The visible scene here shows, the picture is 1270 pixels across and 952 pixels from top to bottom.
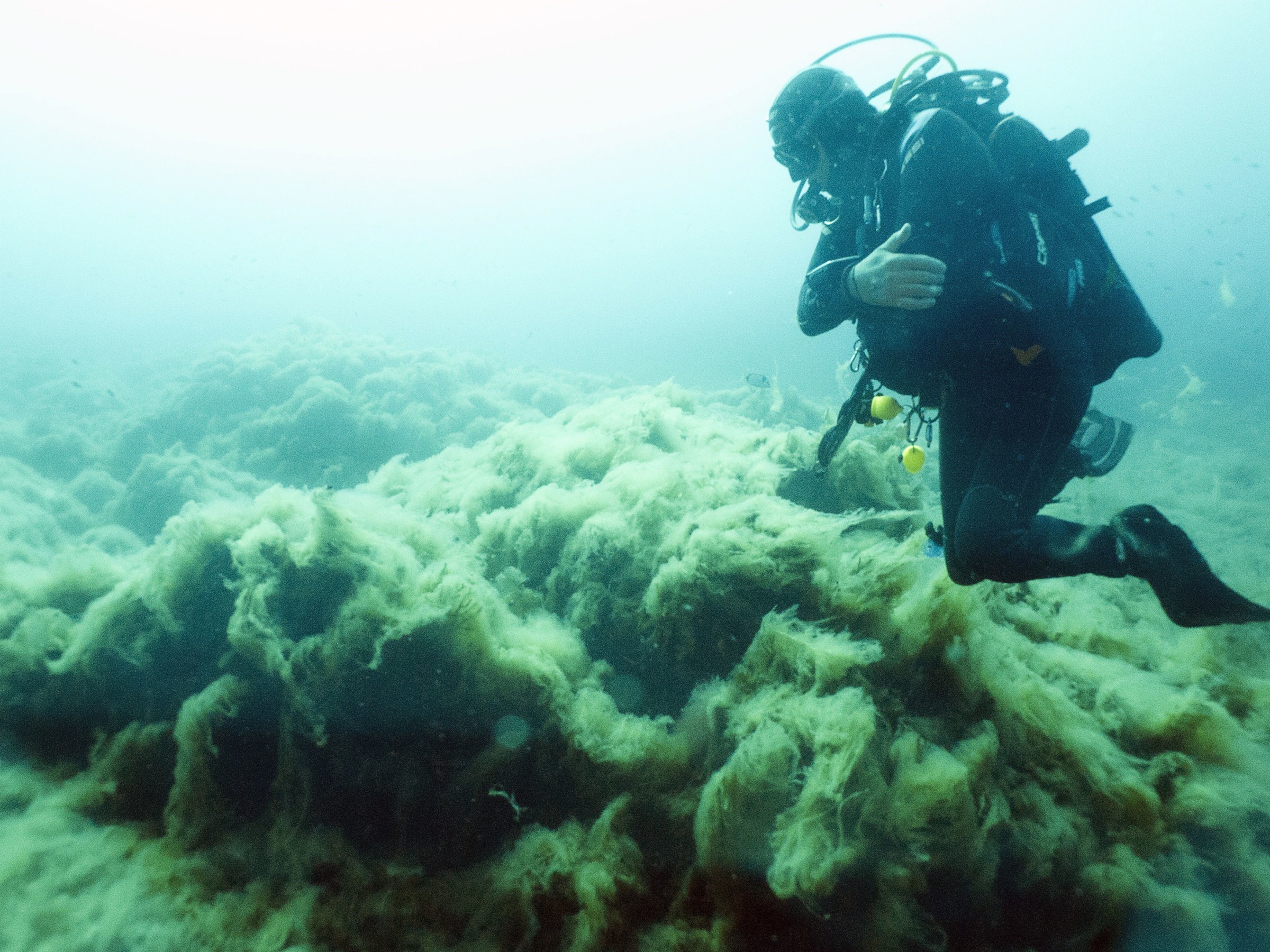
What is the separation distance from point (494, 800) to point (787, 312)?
259 ft

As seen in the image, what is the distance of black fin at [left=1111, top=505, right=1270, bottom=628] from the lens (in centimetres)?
153

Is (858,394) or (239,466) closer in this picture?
(858,394)

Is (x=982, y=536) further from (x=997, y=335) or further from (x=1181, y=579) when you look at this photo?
(x=997, y=335)

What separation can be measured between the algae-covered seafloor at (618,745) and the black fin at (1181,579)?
0.35m

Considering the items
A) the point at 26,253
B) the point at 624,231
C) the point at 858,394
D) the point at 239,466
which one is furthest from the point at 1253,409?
the point at 26,253

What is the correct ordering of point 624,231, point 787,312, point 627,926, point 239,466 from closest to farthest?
point 627,926
point 239,466
point 787,312
point 624,231

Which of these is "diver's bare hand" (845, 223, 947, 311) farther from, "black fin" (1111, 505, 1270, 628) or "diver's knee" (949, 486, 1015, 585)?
"black fin" (1111, 505, 1270, 628)

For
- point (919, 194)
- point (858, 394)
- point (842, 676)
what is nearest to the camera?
point (842, 676)

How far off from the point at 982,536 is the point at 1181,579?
0.50m

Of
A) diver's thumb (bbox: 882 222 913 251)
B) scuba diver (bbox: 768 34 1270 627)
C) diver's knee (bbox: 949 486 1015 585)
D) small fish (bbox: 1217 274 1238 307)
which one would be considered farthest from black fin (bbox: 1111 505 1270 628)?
small fish (bbox: 1217 274 1238 307)

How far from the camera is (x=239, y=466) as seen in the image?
949 centimetres

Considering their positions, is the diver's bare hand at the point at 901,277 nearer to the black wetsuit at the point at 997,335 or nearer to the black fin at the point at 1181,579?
the black wetsuit at the point at 997,335

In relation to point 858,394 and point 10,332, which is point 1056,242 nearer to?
point 858,394

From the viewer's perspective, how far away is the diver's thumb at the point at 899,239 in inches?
78.7
